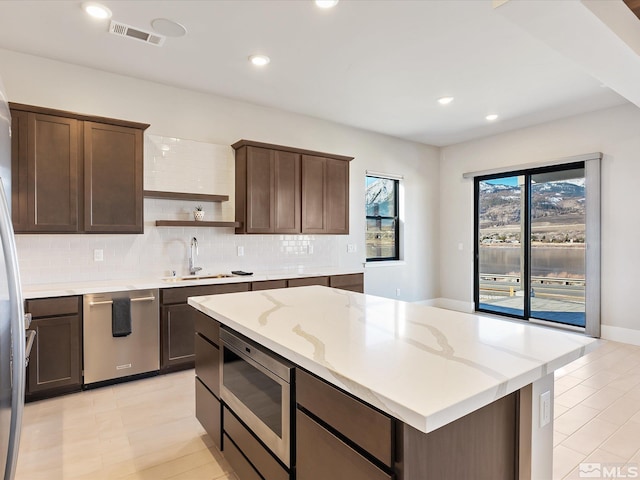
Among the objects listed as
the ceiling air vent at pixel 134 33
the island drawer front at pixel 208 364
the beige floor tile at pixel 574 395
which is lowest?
the beige floor tile at pixel 574 395

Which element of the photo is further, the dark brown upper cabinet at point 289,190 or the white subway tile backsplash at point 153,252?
the dark brown upper cabinet at point 289,190

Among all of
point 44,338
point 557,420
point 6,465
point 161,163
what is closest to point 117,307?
point 44,338

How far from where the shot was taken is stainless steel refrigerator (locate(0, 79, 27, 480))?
1125 mm

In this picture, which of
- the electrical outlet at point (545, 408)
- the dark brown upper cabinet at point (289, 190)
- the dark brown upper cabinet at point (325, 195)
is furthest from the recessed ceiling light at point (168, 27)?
the electrical outlet at point (545, 408)

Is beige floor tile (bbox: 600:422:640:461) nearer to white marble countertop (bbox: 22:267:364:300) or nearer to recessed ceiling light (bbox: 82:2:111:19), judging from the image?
white marble countertop (bbox: 22:267:364:300)

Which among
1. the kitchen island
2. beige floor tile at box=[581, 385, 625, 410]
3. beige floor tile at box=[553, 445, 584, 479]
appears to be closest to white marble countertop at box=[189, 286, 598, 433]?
the kitchen island

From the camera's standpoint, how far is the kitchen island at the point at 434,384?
971 millimetres

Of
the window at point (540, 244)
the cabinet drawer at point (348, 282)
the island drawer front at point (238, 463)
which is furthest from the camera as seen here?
the window at point (540, 244)

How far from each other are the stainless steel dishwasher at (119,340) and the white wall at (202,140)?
598 mm

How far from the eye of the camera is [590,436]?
8.13 feet

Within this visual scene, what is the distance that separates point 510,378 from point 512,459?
453mm

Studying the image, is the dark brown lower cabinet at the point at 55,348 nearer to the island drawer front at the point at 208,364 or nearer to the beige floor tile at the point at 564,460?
the island drawer front at the point at 208,364

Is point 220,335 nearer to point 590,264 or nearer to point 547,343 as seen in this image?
point 547,343

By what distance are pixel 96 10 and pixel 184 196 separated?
1749 mm
